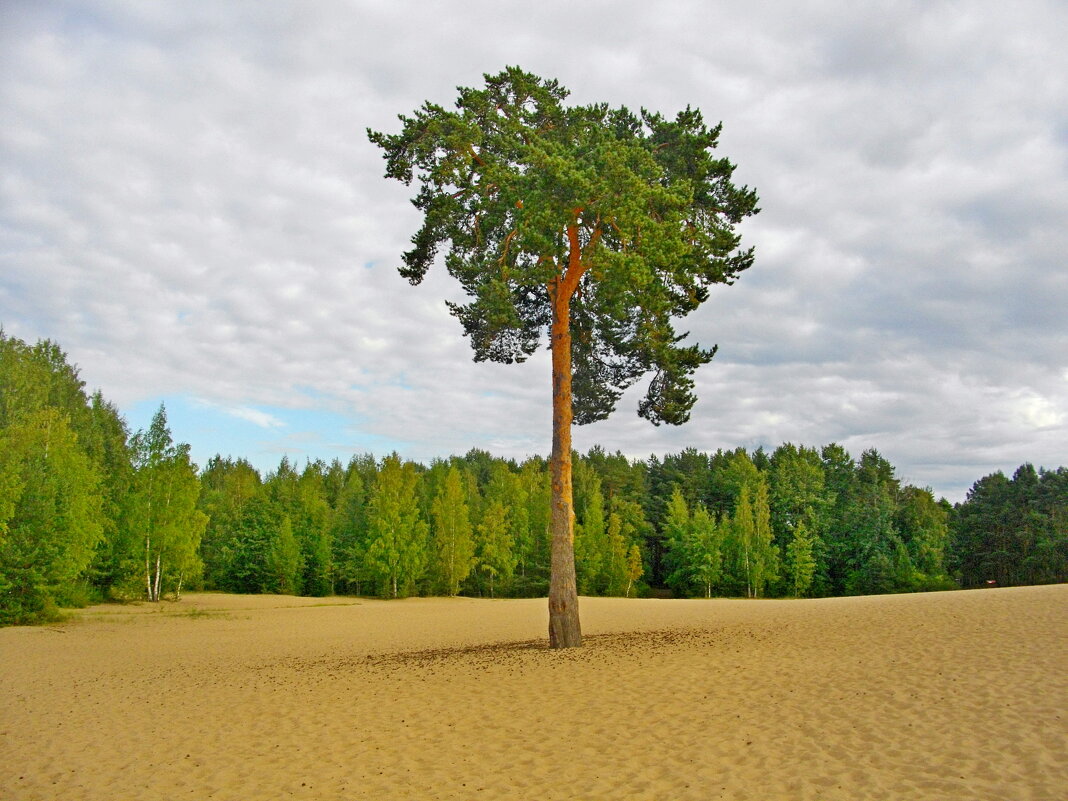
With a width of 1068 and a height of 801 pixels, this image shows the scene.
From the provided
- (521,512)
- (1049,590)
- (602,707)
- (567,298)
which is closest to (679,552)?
(521,512)

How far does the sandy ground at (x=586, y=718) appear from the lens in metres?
7.95

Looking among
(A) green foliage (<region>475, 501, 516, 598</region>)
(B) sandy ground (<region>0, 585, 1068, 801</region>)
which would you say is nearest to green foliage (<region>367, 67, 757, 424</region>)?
(B) sandy ground (<region>0, 585, 1068, 801</region>)

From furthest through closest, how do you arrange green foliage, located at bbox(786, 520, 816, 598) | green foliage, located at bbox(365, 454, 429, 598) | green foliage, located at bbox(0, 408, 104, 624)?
Result: green foliage, located at bbox(786, 520, 816, 598), green foliage, located at bbox(365, 454, 429, 598), green foliage, located at bbox(0, 408, 104, 624)

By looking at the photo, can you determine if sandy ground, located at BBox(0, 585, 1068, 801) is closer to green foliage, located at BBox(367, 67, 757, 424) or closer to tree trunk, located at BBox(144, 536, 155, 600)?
green foliage, located at BBox(367, 67, 757, 424)

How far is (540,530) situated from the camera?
69500 mm

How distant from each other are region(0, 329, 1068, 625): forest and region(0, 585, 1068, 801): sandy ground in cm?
2303

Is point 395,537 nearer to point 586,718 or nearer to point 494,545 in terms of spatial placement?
point 494,545

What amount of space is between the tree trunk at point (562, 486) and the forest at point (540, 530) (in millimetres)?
32770

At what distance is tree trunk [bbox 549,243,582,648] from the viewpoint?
55.9ft

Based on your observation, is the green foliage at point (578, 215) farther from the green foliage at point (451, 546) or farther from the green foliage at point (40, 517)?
the green foliage at point (451, 546)

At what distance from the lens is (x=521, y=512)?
68125mm

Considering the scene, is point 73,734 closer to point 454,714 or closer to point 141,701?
point 141,701

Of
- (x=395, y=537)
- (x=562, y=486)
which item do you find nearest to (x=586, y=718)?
(x=562, y=486)

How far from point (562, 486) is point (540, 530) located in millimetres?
53278
